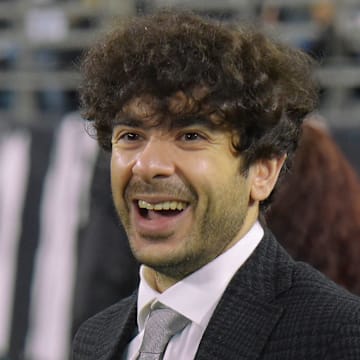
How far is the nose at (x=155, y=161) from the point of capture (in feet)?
6.32

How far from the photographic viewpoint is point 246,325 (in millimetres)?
1954

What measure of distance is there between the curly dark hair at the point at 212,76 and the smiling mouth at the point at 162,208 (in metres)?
0.14

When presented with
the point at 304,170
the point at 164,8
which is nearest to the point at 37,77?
the point at 304,170

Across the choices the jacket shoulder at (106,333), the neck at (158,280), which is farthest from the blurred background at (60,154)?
the neck at (158,280)

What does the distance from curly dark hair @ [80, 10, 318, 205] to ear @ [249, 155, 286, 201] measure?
0.02 m

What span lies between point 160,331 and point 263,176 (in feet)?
1.06

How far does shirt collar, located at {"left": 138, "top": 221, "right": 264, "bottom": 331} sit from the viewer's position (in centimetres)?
198

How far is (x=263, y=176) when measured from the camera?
2.05 m

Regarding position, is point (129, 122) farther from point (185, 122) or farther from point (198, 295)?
point (198, 295)

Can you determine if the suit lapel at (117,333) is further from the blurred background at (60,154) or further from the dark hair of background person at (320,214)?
the blurred background at (60,154)

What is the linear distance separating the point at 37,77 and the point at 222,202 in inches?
239

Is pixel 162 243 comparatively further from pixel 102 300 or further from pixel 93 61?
pixel 102 300

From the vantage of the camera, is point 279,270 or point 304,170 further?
point 304,170

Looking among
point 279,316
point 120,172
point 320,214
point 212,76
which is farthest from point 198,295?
point 320,214
